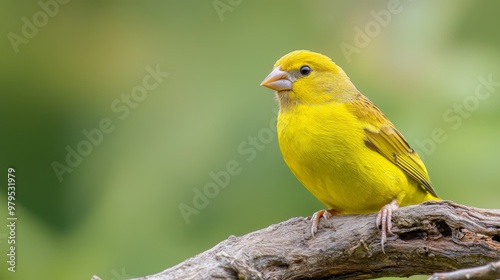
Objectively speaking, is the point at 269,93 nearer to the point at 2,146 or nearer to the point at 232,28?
the point at 232,28

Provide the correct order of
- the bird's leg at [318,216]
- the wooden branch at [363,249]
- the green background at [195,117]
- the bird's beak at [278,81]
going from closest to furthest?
1. the wooden branch at [363,249]
2. the bird's leg at [318,216]
3. the bird's beak at [278,81]
4. the green background at [195,117]

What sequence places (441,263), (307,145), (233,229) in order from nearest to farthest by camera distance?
(441,263)
(307,145)
(233,229)

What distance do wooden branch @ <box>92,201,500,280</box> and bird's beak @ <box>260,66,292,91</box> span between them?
952 millimetres

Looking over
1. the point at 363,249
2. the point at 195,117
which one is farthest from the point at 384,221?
the point at 195,117

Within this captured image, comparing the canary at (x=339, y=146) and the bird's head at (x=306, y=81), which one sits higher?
the bird's head at (x=306, y=81)

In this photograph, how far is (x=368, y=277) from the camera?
3.72 meters

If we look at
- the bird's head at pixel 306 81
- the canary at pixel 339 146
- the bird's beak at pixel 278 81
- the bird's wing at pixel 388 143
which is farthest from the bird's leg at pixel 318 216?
the bird's beak at pixel 278 81

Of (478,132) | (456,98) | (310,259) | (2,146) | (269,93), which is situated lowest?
(310,259)

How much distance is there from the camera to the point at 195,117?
5.48m

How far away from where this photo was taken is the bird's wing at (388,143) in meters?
4.16

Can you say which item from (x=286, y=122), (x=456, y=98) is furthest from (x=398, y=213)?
(x=456, y=98)

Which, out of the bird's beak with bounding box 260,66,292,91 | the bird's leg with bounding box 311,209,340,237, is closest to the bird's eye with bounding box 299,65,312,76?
the bird's beak with bounding box 260,66,292,91

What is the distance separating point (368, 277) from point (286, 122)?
108cm

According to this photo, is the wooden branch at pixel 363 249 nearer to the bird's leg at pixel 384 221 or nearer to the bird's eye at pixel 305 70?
the bird's leg at pixel 384 221
